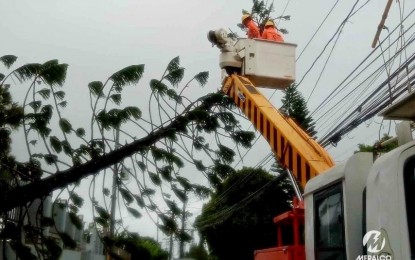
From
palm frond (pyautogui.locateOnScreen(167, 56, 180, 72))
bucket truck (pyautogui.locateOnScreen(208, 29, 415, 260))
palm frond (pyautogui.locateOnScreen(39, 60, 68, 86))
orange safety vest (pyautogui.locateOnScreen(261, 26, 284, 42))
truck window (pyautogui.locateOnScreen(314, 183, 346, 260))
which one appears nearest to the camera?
bucket truck (pyautogui.locateOnScreen(208, 29, 415, 260))

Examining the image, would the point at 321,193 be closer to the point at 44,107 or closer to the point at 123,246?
the point at 123,246

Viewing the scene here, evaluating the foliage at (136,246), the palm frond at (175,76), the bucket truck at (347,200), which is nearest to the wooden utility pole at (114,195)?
the foliage at (136,246)

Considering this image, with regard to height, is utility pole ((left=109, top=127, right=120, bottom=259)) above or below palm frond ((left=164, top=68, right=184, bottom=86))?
below

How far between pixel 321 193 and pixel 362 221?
556mm

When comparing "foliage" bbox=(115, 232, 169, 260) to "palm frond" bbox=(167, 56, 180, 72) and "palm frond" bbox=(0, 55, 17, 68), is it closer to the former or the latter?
"palm frond" bbox=(167, 56, 180, 72)

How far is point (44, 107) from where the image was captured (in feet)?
17.3

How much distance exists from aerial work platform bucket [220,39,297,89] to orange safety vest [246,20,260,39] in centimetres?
50

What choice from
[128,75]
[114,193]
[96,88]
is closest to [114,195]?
[114,193]

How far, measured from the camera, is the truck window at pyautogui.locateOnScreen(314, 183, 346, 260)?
4.33 m

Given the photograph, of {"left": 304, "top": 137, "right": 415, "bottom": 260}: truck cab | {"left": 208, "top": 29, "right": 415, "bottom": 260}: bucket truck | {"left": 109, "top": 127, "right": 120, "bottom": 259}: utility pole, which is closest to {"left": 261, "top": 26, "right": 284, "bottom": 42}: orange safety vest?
{"left": 208, "top": 29, "right": 415, "bottom": 260}: bucket truck

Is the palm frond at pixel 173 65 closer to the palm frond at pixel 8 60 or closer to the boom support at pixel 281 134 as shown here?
the palm frond at pixel 8 60

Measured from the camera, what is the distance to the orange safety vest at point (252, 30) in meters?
8.98

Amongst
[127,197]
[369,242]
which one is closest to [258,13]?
[127,197]

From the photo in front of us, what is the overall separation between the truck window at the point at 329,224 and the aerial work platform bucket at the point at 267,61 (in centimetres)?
387
